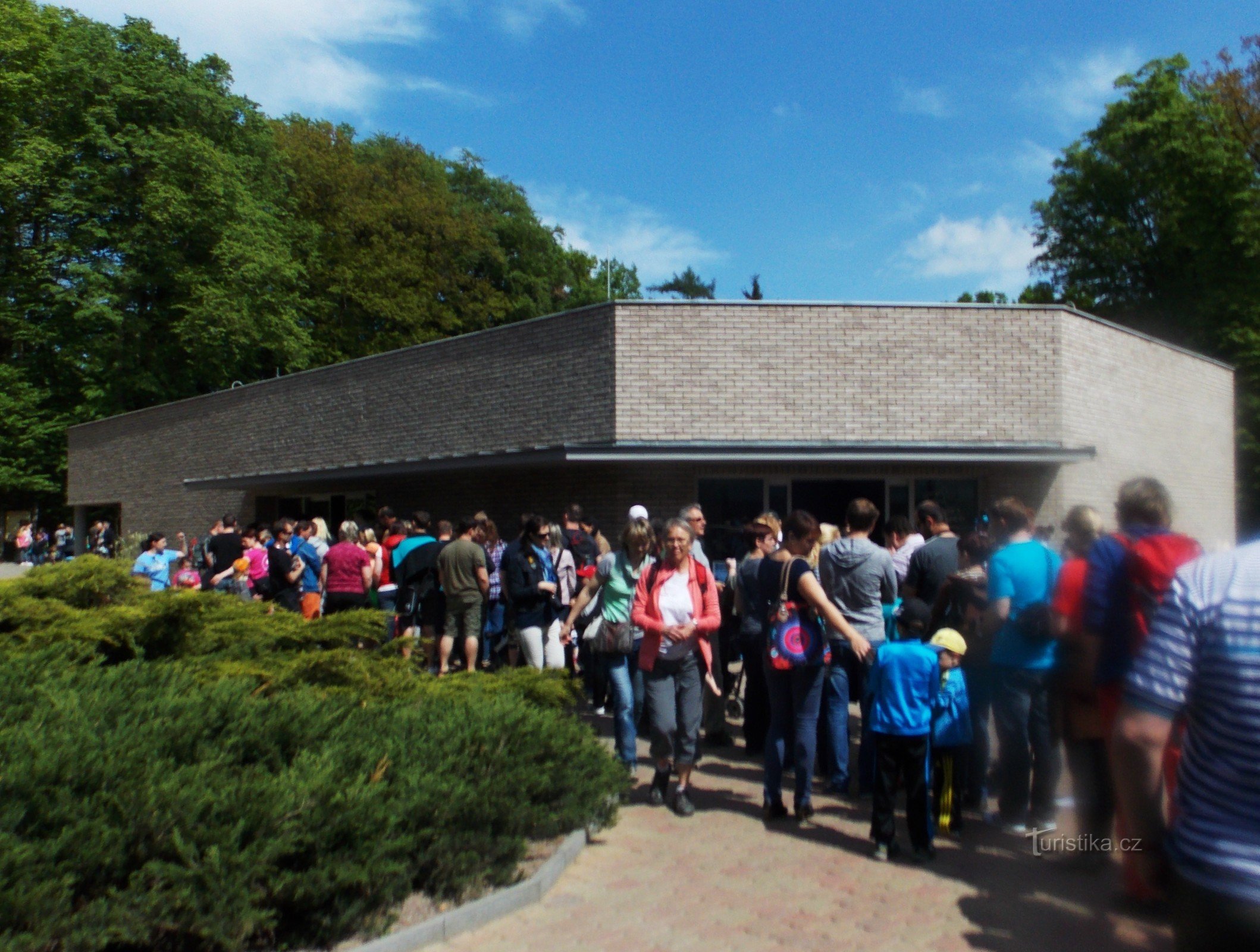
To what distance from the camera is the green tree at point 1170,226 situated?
3027 centimetres

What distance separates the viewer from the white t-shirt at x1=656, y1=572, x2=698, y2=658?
22.2 feet

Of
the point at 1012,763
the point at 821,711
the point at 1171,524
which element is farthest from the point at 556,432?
the point at 1171,524

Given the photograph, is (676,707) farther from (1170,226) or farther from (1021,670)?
(1170,226)

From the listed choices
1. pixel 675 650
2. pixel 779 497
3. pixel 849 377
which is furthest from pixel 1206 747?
pixel 849 377

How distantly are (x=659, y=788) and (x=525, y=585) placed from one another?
320cm

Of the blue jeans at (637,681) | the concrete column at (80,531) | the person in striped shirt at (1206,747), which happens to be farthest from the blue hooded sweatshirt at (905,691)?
the concrete column at (80,531)

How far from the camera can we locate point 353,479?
66.7ft

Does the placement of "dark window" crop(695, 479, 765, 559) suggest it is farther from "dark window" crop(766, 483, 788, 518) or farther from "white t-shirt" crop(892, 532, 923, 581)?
"white t-shirt" crop(892, 532, 923, 581)

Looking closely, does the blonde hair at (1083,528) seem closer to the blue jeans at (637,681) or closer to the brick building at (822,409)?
the blue jeans at (637,681)

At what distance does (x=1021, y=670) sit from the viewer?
19.8ft

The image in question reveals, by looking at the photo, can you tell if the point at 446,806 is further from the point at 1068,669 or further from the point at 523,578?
the point at 523,578

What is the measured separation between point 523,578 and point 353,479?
37.4ft

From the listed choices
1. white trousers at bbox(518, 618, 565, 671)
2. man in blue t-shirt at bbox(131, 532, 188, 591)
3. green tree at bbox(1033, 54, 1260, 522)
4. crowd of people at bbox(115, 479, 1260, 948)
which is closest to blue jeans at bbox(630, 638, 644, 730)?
crowd of people at bbox(115, 479, 1260, 948)

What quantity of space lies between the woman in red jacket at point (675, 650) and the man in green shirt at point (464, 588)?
157 inches
